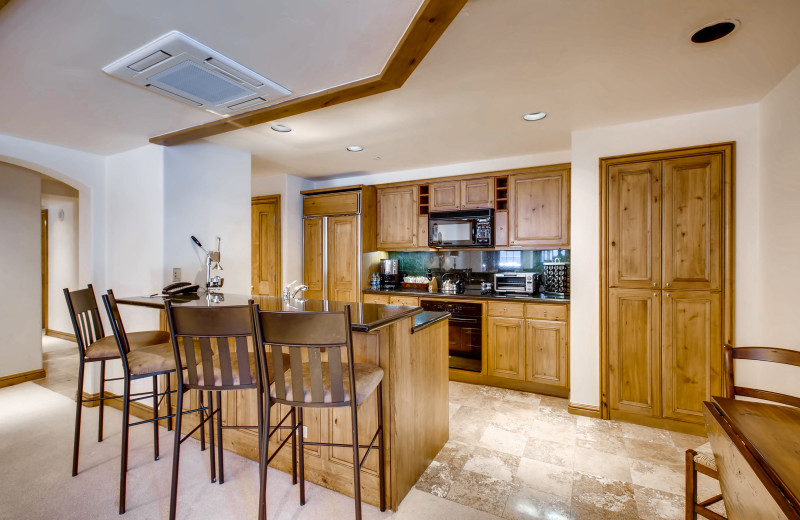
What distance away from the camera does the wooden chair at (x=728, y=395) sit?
1.44 m

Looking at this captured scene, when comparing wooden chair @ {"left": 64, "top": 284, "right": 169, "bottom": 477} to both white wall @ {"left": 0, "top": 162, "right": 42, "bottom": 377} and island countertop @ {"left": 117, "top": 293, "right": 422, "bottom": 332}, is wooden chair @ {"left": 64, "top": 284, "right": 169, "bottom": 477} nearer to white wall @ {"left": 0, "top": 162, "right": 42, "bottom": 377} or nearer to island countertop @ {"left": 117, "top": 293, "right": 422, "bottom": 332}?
island countertop @ {"left": 117, "top": 293, "right": 422, "bottom": 332}

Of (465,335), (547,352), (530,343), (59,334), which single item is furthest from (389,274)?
(59,334)

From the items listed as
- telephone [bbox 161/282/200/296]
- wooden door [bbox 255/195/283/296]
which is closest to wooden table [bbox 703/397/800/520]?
telephone [bbox 161/282/200/296]

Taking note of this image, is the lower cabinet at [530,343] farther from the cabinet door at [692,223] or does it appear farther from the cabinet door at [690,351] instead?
the cabinet door at [692,223]

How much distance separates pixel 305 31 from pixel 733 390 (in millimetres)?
2476

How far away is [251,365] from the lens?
1849 mm

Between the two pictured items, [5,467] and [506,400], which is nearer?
[5,467]

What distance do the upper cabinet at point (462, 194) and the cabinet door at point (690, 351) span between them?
1879 millimetres

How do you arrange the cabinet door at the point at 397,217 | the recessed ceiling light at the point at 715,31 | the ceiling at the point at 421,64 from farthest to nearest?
the cabinet door at the point at 397,217, the recessed ceiling light at the point at 715,31, the ceiling at the point at 421,64

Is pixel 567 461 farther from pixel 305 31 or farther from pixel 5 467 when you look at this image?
pixel 5 467

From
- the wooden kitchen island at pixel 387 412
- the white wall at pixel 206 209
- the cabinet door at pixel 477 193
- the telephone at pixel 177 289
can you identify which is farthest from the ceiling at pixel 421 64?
the wooden kitchen island at pixel 387 412

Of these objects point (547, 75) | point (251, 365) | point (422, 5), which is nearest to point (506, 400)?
point (251, 365)

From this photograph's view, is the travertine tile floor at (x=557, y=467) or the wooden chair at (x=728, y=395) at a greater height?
the wooden chair at (x=728, y=395)

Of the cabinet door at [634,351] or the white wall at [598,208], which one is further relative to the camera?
the cabinet door at [634,351]
